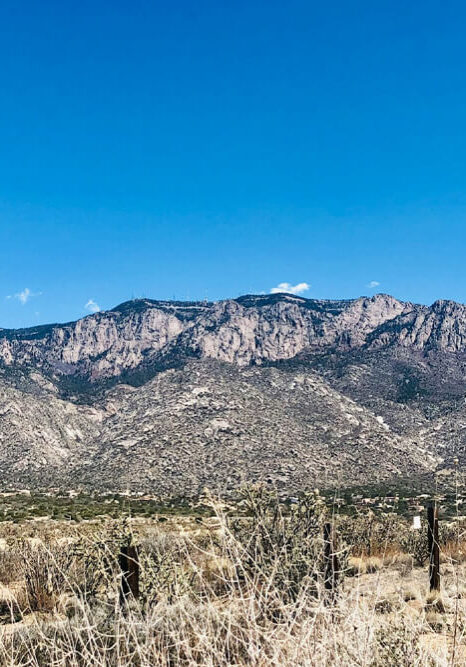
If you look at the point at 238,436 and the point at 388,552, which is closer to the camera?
the point at 388,552

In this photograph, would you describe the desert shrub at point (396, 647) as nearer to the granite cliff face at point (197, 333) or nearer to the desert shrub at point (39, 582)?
the desert shrub at point (39, 582)

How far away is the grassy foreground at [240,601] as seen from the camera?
12.6 feet

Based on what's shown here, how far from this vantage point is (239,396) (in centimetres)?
6900

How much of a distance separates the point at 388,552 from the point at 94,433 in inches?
2256

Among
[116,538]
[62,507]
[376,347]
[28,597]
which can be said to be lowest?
[62,507]

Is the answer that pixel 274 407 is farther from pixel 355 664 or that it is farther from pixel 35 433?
pixel 355 664

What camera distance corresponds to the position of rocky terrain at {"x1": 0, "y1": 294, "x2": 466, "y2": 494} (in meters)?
52.2

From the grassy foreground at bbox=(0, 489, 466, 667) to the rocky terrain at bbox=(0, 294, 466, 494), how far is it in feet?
63.1

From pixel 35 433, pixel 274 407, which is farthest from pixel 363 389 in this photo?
pixel 35 433

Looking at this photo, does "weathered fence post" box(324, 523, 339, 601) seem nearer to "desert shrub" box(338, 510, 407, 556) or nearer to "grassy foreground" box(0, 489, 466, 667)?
"grassy foreground" box(0, 489, 466, 667)

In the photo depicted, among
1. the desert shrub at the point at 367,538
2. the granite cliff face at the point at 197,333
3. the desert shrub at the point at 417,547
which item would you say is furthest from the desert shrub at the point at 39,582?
the granite cliff face at the point at 197,333

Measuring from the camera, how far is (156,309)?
127312mm

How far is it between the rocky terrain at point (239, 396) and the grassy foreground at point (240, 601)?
63.1 feet

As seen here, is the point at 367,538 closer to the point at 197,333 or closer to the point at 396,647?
the point at 396,647
